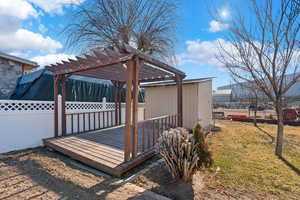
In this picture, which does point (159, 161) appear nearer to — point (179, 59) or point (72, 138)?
point (72, 138)

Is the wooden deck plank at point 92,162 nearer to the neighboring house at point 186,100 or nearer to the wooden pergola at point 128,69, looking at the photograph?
the wooden pergola at point 128,69

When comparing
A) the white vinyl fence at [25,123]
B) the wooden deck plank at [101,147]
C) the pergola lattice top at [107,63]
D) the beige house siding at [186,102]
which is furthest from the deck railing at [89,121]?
the beige house siding at [186,102]

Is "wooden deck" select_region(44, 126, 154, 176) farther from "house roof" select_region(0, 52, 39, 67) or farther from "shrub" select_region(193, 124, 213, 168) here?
"house roof" select_region(0, 52, 39, 67)

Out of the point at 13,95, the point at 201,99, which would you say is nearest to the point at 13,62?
the point at 13,95

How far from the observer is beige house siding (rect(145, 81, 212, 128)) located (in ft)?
22.6

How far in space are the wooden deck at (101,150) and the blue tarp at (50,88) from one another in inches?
116

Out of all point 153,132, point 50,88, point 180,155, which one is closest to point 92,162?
point 153,132

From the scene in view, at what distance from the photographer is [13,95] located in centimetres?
765

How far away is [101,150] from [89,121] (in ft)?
9.14

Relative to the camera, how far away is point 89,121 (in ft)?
20.6

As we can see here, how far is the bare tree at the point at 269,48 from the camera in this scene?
12.7 ft

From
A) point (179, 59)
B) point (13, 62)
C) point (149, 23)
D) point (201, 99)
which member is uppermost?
point (149, 23)

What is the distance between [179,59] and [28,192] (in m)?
8.61

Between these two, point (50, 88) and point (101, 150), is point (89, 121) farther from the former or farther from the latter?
point (101, 150)
